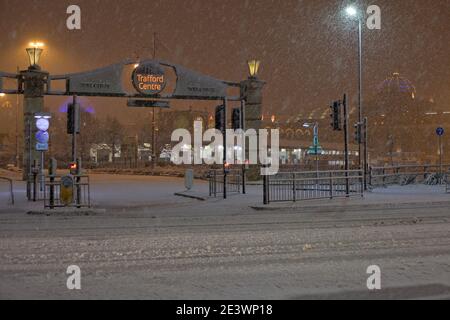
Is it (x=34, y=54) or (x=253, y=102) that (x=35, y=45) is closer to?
(x=34, y=54)

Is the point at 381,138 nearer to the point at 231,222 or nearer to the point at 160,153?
the point at 160,153

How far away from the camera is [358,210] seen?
62.7 ft

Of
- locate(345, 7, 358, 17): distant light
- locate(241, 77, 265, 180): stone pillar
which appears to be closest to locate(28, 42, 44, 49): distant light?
locate(241, 77, 265, 180): stone pillar

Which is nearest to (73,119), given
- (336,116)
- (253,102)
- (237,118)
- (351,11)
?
(237,118)

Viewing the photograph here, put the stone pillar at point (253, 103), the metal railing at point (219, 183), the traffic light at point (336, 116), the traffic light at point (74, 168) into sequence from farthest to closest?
the stone pillar at point (253, 103) → the metal railing at point (219, 183) → the traffic light at point (336, 116) → the traffic light at point (74, 168)

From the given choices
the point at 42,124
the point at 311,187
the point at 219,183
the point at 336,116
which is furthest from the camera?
the point at 219,183

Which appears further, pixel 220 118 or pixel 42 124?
pixel 220 118

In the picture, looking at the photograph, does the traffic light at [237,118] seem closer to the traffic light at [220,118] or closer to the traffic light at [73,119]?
the traffic light at [220,118]

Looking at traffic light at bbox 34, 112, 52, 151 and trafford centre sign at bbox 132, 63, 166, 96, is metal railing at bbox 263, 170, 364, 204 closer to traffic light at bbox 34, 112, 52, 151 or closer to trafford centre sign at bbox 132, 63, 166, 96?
trafford centre sign at bbox 132, 63, 166, 96

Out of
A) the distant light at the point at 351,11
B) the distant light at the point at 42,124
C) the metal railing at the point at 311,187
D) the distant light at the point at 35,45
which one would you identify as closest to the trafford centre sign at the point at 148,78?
the distant light at the point at 42,124

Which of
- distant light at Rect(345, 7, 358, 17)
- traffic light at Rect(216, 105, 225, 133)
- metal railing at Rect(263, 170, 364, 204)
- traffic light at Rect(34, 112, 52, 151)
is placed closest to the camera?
metal railing at Rect(263, 170, 364, 204)

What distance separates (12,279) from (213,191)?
17.1 metres

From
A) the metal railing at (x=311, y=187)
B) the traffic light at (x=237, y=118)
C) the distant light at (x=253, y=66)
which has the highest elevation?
the distant light at (x=253, y=66)

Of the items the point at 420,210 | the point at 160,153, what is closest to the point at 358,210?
the point at 420,210
